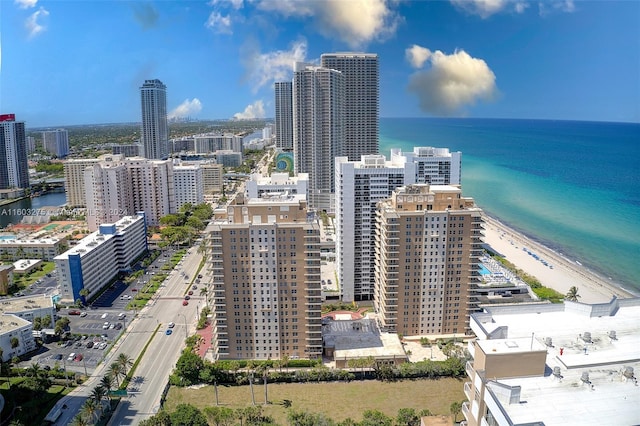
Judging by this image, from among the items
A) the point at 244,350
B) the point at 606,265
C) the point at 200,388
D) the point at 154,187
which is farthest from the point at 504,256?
the point at 154,187

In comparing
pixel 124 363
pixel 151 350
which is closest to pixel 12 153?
pixel 151 350

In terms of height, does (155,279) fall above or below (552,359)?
below

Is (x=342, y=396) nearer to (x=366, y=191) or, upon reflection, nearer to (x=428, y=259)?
(x=428, y=259)

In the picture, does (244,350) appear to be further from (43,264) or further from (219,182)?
(219,182)

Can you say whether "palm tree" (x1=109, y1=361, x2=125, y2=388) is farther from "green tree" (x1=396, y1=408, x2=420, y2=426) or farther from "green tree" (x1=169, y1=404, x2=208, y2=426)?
"green tree" (x1=396, y1=408, x2=420, y2=426)

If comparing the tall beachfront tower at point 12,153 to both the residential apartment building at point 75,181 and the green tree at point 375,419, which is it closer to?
the residential apartment building at point 75,181

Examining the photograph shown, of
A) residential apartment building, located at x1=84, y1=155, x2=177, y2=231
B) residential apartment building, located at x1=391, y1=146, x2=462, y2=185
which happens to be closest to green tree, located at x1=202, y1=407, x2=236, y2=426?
residential apartment building, located at x1=391, y1=146, x2=462, y2=185
